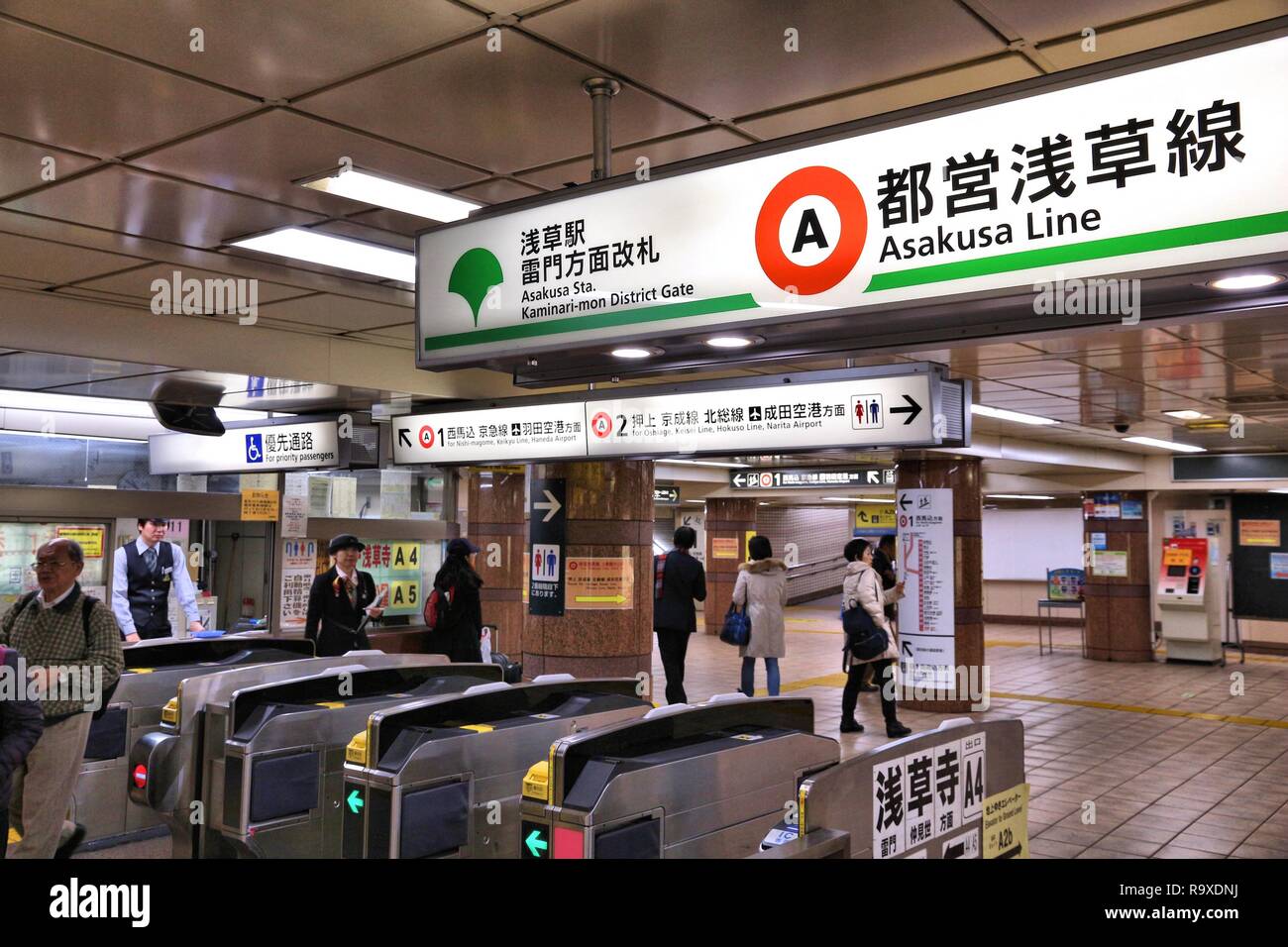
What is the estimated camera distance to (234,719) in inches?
166

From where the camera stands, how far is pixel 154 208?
3855 mm

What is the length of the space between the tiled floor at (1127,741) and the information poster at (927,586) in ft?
1.85

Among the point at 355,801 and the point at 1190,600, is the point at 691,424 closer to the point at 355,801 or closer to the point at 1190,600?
the point at 355,801

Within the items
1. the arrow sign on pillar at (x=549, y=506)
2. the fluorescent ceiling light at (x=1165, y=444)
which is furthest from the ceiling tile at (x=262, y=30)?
the fluorescent ceiling light at (x=1165, y=444)

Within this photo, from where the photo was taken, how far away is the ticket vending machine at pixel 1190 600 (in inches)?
571

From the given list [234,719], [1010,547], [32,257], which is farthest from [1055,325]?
[1010,547]

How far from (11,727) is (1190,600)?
14721 mm

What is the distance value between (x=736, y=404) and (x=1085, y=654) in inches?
493

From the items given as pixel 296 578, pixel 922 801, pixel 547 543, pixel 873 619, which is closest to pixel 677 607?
pixel 547 543

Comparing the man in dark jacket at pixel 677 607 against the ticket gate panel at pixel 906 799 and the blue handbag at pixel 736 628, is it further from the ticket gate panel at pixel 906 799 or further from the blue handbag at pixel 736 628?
the ticket gate panel at pixel 906 799

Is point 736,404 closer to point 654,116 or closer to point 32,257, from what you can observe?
point 654,116

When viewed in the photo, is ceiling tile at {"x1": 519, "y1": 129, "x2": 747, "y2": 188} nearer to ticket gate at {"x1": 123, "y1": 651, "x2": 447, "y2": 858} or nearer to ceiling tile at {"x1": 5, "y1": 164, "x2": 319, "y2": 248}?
ceiling tile at {"x1": 5, "y1": 164, "x2": 319, "y2": 248}

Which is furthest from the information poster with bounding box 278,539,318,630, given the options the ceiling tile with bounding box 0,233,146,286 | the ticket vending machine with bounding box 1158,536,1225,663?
the ticket vending machine with bounding box 1158,536,1225,663
